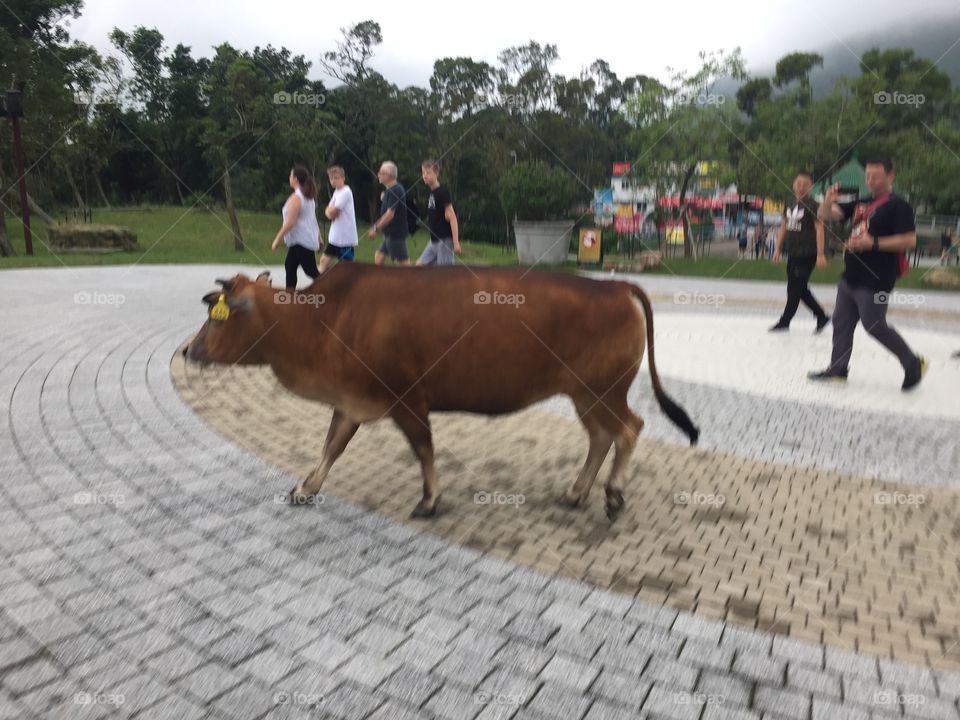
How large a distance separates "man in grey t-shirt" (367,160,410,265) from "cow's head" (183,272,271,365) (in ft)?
16.8

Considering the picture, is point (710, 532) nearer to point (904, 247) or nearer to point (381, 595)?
point (381, 595)

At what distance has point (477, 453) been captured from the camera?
5.53 m

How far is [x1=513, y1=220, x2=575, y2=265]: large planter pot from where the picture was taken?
23578mm

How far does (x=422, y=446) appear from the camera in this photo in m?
4.23

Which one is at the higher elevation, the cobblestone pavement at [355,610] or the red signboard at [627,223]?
the red signboard at [627,223]

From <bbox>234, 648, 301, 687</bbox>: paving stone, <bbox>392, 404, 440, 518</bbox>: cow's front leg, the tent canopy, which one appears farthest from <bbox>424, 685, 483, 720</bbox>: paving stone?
the tent canopy

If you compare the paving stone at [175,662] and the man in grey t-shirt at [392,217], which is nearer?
the paving stone at [175,662]

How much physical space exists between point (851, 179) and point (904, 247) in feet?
104

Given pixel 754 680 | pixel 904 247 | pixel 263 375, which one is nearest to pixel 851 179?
pixel 904 247

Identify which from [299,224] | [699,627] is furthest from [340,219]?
[699,627]

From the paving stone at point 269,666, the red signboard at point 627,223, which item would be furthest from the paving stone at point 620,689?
the red signboard at point 627,223

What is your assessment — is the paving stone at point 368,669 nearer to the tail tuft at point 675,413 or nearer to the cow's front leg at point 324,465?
the cow's front leg at point 324,465

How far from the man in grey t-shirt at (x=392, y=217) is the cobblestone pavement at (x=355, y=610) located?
4.97 meters

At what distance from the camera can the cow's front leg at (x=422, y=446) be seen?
4.16 metres
